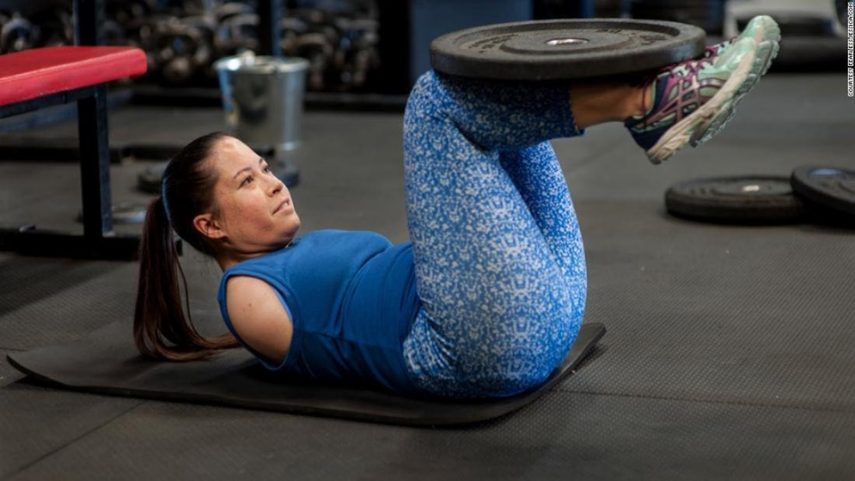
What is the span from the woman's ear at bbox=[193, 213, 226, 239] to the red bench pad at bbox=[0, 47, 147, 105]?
28.0 inches

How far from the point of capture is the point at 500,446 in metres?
1.89

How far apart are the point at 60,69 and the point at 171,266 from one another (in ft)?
2.77

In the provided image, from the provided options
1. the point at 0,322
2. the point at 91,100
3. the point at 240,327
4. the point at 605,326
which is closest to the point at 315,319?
the point at 240,327

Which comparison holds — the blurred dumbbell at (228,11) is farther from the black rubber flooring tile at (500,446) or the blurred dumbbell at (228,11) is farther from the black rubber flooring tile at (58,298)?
the black rubber flooring tile at (500,446)

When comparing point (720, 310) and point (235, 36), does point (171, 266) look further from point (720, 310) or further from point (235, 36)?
point (235, 36)

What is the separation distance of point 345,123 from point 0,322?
9.25 feet

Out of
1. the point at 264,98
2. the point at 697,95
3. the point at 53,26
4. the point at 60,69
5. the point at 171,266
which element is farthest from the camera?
the point at 53,26

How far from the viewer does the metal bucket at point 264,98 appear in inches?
185

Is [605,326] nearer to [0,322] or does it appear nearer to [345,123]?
[0,322]

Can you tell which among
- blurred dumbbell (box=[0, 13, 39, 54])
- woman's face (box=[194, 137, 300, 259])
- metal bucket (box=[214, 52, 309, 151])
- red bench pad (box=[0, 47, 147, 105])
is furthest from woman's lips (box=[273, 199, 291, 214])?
blurred dumbbell (box=[0, 13, 39, 54])

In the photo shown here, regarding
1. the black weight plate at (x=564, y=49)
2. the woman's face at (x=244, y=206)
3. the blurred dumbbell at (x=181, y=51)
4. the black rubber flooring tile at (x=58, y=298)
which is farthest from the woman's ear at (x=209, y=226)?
the blurred dumbbell at (x=181, y=51)

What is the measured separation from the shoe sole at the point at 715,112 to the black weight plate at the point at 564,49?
0.08m

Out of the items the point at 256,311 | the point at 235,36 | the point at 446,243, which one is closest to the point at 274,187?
the point at 256,311

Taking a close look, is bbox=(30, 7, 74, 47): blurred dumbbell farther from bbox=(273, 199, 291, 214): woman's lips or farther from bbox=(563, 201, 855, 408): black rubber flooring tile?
bbox=(273, 199, 291, 214): woman's lips
